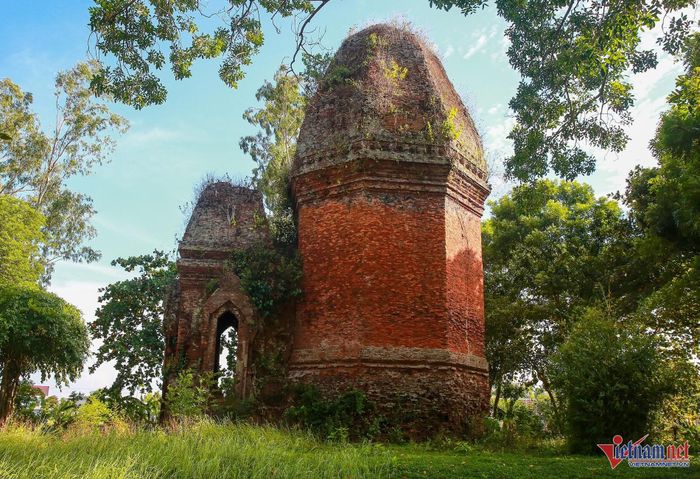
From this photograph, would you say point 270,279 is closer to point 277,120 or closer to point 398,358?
point 398,358

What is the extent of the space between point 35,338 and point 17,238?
7.79 m

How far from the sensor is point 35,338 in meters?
13.4

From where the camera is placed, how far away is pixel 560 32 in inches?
333

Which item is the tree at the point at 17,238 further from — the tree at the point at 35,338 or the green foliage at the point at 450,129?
the green foliage at the point at 450,129

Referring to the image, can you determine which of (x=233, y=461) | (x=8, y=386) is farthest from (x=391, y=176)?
(x=8, y=386)

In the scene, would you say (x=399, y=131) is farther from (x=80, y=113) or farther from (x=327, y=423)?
(x=80, y=113)

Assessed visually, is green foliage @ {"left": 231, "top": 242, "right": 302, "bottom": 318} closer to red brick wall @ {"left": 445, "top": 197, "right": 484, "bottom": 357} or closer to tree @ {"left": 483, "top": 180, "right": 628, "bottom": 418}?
red brick wall @ {"left": 445, "top": 197, "right": 484, "bottom": 357}

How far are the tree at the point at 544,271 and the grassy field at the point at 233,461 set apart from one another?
8303 millimetres

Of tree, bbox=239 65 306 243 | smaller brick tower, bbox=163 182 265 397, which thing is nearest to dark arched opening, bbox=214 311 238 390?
smaller brick tower, bbox=163 182 265 397

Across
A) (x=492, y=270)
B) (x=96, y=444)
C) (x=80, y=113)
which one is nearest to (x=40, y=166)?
(x=80, y=113)

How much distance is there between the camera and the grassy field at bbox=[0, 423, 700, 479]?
19.3 feet

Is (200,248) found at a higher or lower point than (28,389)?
higher

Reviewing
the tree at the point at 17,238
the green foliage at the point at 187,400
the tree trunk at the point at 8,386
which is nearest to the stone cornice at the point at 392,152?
the green foliage at the point at 187,400

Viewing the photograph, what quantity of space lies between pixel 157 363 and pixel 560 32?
1067 cm
